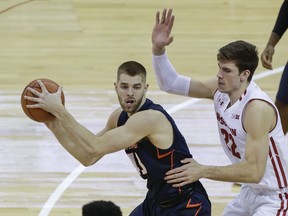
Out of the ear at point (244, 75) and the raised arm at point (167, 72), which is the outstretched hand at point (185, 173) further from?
the raised arm at point (167, 72)

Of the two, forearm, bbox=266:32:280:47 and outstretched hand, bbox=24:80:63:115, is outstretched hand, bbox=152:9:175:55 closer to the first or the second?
outstretched hand, bbox=24:80:63:115

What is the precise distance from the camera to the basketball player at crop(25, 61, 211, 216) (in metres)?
4.73

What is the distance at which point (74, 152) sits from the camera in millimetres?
4805

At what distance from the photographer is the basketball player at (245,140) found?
192 inches

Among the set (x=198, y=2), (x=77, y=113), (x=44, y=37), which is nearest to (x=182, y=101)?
(x=77, y=113)

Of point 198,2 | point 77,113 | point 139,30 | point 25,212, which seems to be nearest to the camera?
point 25,212

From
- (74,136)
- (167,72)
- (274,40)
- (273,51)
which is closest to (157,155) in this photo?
(74,136)

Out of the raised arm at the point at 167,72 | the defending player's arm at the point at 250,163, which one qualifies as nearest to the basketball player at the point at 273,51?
the raised arm at the point at 167,72

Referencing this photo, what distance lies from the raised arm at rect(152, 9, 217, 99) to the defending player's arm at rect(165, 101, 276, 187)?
0.71 m

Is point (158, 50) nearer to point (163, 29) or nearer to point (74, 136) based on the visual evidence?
point (163, 29)

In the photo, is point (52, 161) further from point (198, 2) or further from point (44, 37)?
point (198, 2)

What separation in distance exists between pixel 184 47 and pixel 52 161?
3.66 meters

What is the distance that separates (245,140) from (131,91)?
782 millimetres

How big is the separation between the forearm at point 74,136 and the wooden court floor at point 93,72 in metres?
2.19
